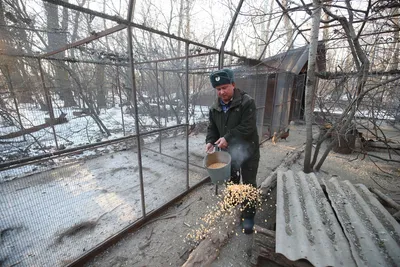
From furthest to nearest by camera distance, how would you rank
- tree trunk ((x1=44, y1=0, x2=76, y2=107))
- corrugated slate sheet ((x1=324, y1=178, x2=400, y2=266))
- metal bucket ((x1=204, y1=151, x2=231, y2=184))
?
tree trunk ((x1=44, y1=0, x2=76, y2=107)) < metal bucket ((x1=204, y1=151, x2=231, y2=184)) < corrugated slate sheet ((x1=324, y1=178, x2=400, y2=266))

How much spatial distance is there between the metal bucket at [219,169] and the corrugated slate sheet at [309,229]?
79 cm

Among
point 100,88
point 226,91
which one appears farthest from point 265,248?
point 100,88

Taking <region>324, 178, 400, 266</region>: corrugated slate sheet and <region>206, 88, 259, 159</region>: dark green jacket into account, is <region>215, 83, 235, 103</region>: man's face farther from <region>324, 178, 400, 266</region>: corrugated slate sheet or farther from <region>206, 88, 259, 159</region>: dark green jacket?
<region>324, 178, 400, 266</region>: corrugated slate sheet

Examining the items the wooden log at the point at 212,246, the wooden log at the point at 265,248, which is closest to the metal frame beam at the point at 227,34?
the wooden log at the point at 212,246

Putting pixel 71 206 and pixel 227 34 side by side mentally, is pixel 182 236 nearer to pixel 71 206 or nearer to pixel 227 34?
pixel 71 206

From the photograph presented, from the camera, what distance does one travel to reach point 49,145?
17.6ft

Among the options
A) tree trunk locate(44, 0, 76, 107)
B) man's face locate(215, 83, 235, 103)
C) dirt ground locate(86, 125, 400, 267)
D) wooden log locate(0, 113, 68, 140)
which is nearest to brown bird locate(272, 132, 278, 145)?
dirt ground locate(86, 125, 400, 267)

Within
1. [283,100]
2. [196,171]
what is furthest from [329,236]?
[283,100]

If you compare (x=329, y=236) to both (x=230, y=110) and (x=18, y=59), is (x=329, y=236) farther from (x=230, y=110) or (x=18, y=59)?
(x=18, y=59)

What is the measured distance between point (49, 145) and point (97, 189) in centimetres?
295

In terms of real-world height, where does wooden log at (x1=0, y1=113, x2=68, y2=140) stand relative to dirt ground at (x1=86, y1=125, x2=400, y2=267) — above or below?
above

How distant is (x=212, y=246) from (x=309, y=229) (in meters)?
1.14

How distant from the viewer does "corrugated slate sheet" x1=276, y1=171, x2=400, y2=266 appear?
168 centimetres

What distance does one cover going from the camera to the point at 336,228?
2.01 m
